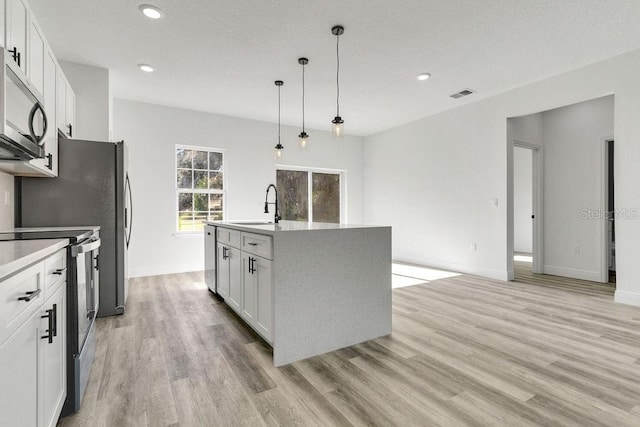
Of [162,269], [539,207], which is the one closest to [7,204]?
[162,269]

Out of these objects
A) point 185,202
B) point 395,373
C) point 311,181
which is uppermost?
point 311,181

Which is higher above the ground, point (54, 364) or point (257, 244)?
point (257, 244)

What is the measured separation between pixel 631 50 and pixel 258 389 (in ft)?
15.9

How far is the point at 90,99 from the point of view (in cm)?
378

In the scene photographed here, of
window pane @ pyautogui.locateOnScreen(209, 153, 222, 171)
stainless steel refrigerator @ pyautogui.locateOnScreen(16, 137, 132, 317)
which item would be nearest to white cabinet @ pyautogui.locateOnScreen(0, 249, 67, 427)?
stainless steel refrigerator @ pyautogui.locateOnScreen(16, 137, 132, 317)

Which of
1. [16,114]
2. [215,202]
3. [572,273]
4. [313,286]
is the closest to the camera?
[16,114]

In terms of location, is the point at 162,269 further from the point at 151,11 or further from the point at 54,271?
the point at 54,271

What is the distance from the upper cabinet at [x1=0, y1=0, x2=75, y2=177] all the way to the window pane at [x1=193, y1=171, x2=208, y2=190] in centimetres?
221

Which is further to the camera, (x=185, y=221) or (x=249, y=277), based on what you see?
(x=185, y=221)

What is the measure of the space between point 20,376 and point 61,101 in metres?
2.95

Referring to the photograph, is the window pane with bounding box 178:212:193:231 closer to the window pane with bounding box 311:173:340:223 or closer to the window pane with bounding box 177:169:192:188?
the window pane with bounding box 177:169:192:188

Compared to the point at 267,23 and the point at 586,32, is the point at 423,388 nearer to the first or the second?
the point at 267,23

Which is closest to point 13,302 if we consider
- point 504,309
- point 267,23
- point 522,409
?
point 522,409

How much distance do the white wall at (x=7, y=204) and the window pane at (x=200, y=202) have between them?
9.25 feet
